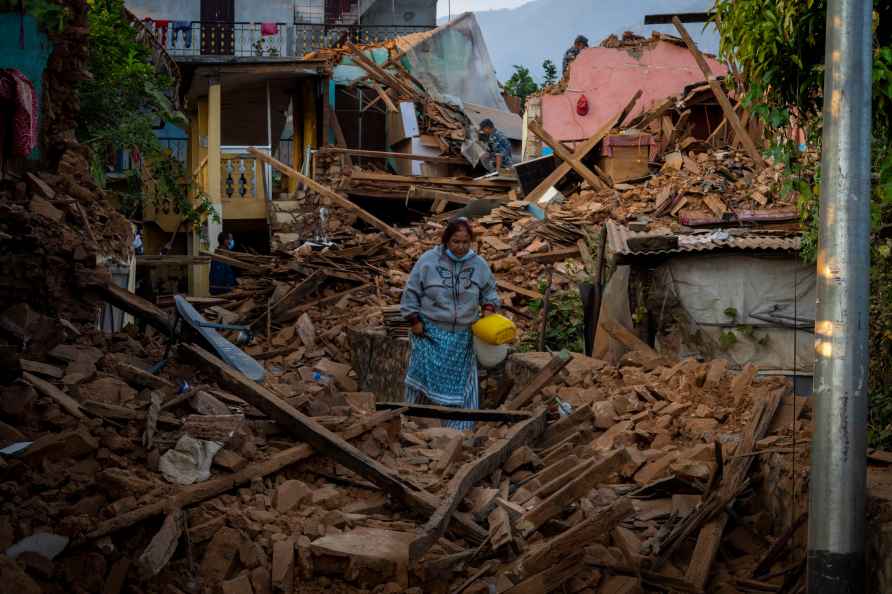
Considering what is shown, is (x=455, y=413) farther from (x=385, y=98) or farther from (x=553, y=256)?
(x=385, y=98)

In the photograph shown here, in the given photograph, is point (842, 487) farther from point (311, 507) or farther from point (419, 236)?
point (419, 236)

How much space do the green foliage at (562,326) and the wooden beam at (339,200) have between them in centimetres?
466

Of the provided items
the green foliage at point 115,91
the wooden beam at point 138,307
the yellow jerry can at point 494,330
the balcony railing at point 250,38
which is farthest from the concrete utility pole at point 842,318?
the balcony railing at point 250,38


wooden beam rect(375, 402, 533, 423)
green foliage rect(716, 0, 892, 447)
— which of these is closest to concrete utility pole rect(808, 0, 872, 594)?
green foliage rect(716, 0, 892, 447)

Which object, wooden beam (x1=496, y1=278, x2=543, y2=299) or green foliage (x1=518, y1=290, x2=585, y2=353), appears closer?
green foliage (x1=518, y1=290, x2=585, y2=353)

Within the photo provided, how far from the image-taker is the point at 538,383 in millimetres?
9234

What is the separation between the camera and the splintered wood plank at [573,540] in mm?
5227

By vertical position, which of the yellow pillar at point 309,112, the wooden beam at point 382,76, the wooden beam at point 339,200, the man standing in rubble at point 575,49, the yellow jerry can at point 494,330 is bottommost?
the yellow jerry can at point 494,330

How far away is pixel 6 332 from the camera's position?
6.87 m

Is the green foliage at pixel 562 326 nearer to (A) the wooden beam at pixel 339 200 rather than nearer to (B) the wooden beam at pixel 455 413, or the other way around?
(A) the wooden beam at pixel 339 200

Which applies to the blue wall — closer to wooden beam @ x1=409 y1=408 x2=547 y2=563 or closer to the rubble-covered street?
the rubble-covered street

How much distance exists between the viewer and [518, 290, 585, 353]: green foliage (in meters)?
14.1

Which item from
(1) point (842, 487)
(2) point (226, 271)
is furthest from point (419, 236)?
(1) point (842, 487)

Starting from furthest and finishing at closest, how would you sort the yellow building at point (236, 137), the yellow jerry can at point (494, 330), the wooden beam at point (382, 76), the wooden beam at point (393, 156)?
the wooden beam at point (382, 76) → the wooden beam at point (393, 156) → the yellow building at point (236, 137) → the yellow jerry can at point (494, 330)
